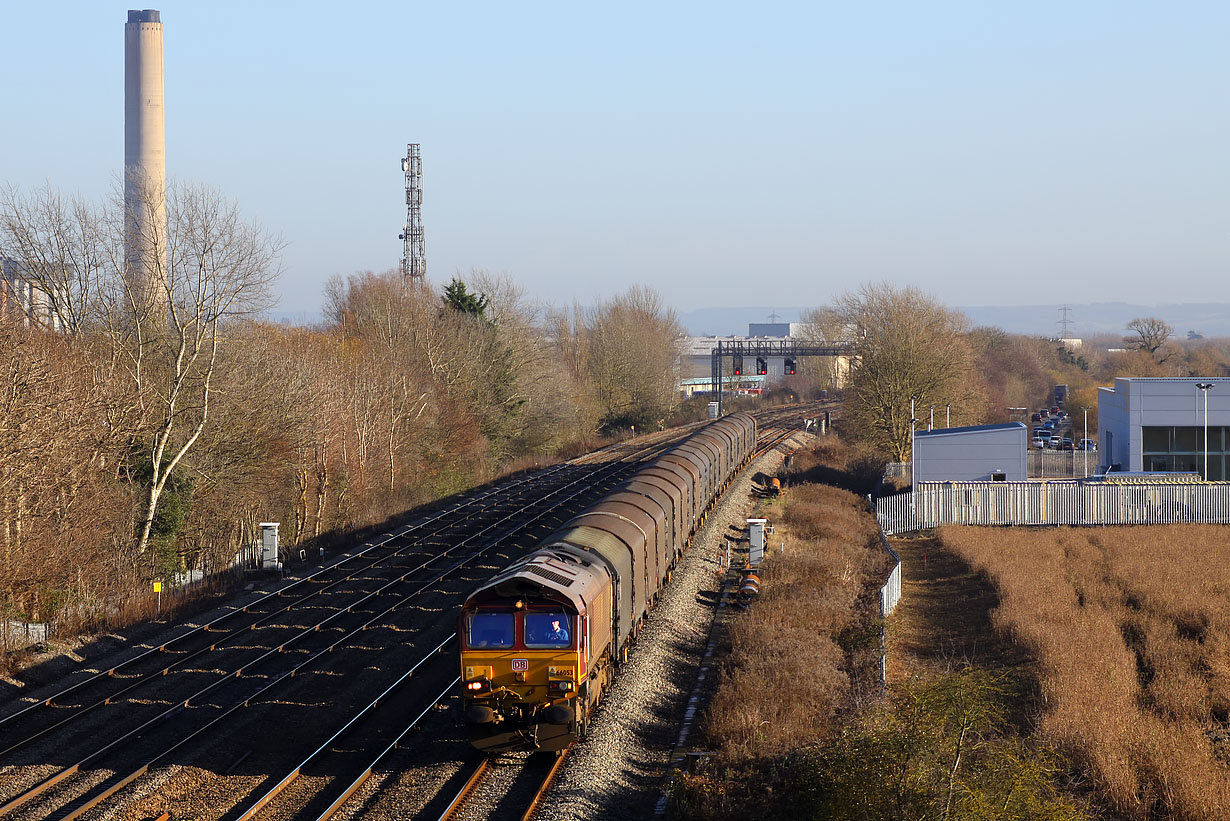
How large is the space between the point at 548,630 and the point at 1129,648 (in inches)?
552

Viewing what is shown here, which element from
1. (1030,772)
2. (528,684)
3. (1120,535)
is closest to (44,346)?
(528,684)

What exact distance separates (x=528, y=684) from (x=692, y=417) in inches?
3170

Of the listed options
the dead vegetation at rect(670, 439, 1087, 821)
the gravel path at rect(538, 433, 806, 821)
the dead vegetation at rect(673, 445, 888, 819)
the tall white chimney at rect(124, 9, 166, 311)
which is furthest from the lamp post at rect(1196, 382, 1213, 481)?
the tall white chimney at rect(124, 9, 166, 311)

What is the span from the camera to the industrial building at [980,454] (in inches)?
1820

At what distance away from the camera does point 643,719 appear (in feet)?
57.4

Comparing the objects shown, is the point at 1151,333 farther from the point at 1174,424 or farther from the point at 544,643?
the point at 544,643

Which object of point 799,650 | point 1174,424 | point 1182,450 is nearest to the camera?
point 799,650

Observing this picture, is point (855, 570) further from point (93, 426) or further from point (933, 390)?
point (933, 390)

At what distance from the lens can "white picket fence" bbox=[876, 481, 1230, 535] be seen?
4122 centimetres

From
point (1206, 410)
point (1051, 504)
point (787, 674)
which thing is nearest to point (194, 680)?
point (787, 674)

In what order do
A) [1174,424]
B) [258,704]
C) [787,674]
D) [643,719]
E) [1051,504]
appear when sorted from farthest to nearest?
1. [1174,424]
2. [1051,504]
3. [787,674]
4. [258,704]
5. [643,719]

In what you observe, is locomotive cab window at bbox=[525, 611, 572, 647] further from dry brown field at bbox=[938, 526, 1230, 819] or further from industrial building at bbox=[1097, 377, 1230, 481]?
industrial building at bbox=[1097, 377, 1230, 481]

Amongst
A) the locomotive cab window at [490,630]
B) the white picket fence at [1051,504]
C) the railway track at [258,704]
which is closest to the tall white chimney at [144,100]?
the railway track at [258,704]

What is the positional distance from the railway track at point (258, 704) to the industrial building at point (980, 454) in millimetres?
24863
